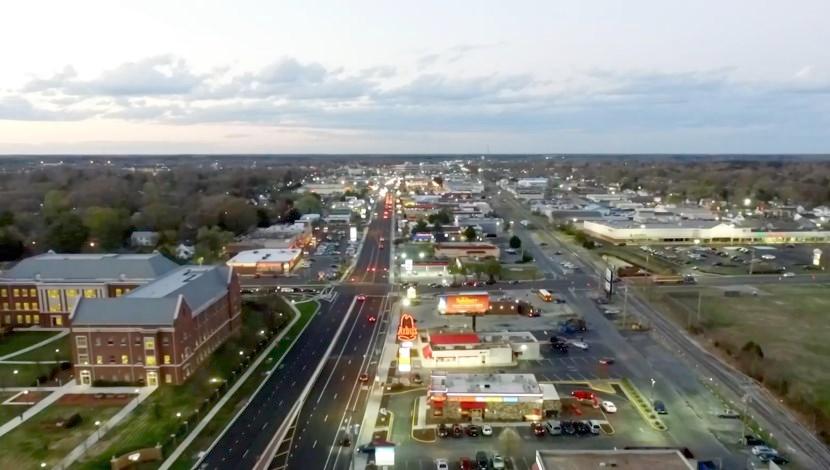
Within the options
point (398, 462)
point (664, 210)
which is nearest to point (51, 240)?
point (398, 462)

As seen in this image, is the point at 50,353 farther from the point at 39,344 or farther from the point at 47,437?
the point at 47,437

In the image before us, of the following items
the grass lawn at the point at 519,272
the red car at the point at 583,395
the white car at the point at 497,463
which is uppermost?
the grass lawn at the point at 519,272

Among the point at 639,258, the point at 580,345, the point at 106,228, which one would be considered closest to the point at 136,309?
the point at 580,345

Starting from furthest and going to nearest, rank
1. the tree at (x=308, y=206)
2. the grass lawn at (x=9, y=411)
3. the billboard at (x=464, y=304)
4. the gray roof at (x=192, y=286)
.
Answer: the tree at (x=308, y=206)
the billboard at (x=464, y=304)
the gray roof at (x=192, y=286)
the grass lawn at (x=9, y=411)

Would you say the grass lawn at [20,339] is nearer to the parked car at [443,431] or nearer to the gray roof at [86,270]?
the gray roof at [86,270]

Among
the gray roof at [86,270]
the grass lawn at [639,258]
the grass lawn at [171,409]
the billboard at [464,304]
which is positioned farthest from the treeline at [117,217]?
the grass lawn at [639,258]

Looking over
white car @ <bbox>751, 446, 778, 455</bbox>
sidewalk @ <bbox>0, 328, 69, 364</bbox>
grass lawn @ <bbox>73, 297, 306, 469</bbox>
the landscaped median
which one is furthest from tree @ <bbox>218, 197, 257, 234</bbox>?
white car @ <bbox>751, 446, 778, 455</bbox>

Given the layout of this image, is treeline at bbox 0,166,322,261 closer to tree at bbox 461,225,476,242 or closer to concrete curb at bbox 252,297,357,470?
tree at bbox 461,225,476,242
